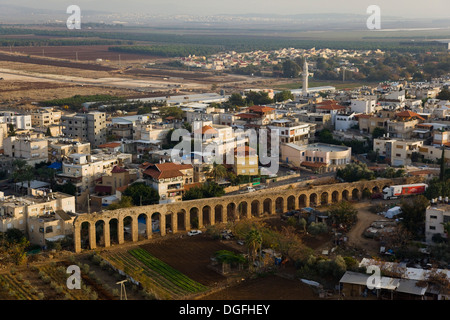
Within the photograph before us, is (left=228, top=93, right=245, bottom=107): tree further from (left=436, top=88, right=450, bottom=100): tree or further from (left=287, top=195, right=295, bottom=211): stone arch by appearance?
(left=287, top=195, right=295, bottom=211): stone arch

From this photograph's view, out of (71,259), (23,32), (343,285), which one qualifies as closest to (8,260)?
(71,259)

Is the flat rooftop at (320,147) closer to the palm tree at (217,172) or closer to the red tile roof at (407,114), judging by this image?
the red tile roof at (407,114)

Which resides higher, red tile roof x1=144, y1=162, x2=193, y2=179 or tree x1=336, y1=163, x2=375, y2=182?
red tile roof x1=144, y1=162, x2=193, y2=179

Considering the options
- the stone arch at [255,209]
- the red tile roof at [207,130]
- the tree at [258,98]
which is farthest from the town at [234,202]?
the tree at [258,98]

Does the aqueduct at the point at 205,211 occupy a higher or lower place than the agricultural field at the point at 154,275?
higher

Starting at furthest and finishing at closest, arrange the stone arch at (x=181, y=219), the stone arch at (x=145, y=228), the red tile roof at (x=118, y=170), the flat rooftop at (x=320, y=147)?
1. the flat rooftop at (x=320, y=147)
2. the red tile roof at (x=118, y=170)
3. the stone arch at (x=181, y=219)
4. the stone arch at (x=145, y=228)

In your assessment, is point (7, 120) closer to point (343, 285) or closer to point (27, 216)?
point (27, 216)

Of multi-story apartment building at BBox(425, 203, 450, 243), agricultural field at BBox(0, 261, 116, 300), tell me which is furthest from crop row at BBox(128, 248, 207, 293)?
multi-story apartment building at BBox(425, 203, 450, 243)
